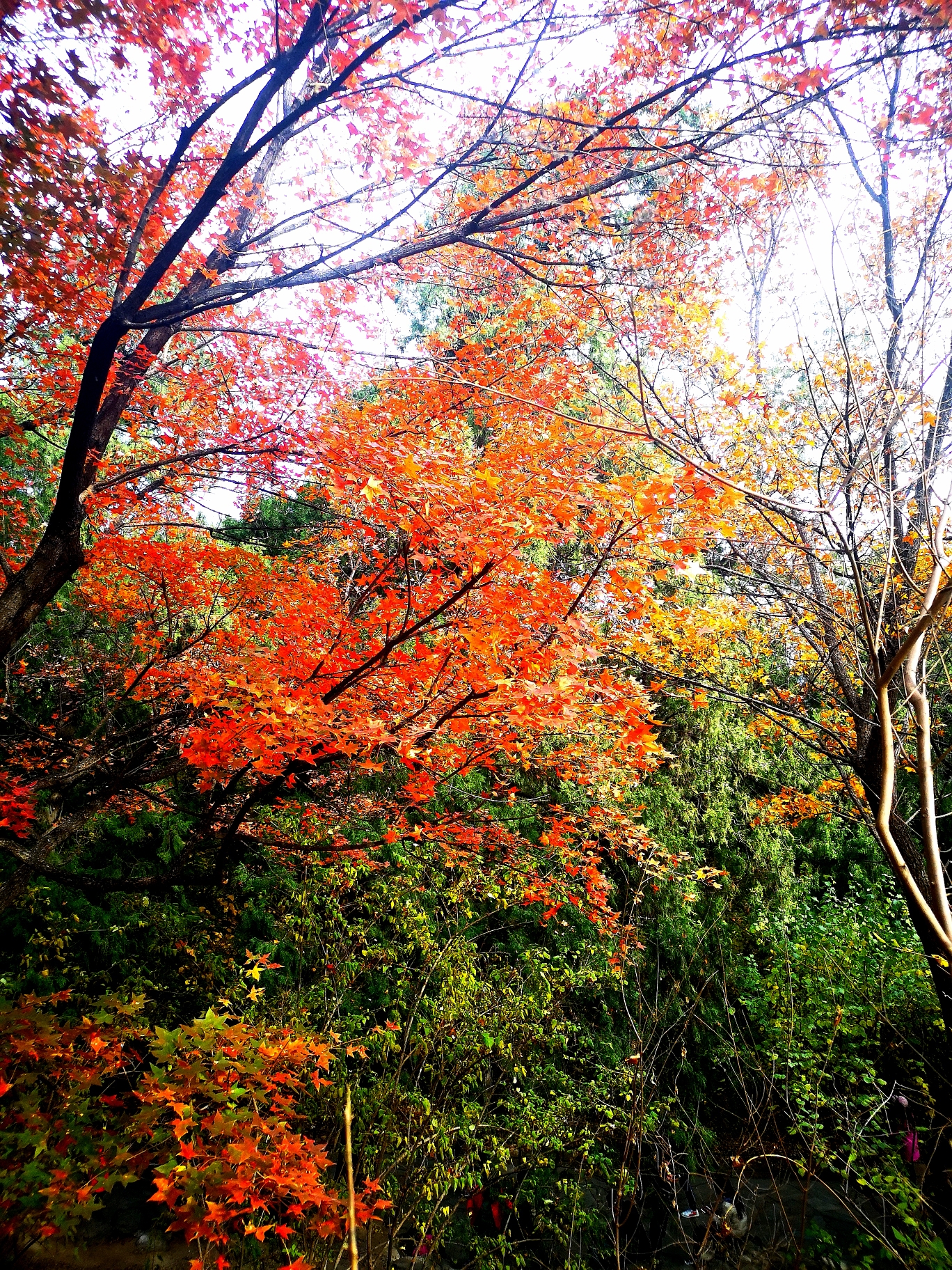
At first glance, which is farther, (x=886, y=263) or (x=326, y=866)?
(x=326, y=866)

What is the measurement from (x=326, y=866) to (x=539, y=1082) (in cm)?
284

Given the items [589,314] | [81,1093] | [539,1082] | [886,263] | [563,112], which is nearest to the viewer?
[81,1093]

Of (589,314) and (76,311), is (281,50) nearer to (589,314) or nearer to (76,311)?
(76,311)

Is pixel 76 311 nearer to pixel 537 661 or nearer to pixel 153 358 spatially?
pixel 153 358

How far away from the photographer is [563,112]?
3.86 m

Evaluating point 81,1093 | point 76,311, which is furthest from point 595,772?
point 76,311

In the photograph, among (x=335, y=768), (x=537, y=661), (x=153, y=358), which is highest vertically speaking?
(x=153, y=358)

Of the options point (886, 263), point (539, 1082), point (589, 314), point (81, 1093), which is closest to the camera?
point (81, 1093)

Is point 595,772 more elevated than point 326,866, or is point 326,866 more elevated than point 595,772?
point 595,772

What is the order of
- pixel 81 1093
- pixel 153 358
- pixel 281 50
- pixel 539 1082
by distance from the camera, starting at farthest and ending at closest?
1. pixel 539 1082
2. pixel 153 358
3. pixel 81 1093
4. pixel 281 50

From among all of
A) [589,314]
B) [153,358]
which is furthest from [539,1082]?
[589,314]

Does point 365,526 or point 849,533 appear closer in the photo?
point 849,533

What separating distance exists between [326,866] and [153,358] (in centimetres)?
448

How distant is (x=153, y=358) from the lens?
14.0 ft
